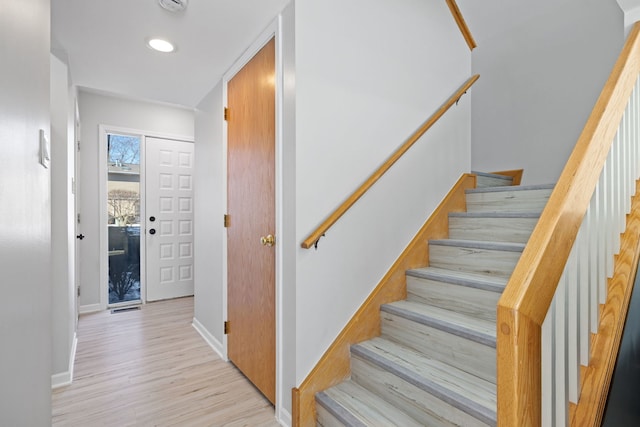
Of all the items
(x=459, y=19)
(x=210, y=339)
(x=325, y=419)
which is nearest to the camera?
(x=325, y=419)

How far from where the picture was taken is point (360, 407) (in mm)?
1619

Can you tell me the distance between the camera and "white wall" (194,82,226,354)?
2.80 m

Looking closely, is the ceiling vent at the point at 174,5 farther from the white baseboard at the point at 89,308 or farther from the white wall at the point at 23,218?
the white baseboard at the point at 89,308

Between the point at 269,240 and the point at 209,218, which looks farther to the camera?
the point at 209,218

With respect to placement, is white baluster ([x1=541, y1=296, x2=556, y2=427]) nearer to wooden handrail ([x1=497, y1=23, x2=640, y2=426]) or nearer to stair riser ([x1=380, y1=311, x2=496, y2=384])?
wooden handrail ([x1=497, y1=23, x2=640, y2=426])

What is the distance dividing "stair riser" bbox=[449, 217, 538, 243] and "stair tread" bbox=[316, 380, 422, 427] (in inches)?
50.1

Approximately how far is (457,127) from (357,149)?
1129 mm

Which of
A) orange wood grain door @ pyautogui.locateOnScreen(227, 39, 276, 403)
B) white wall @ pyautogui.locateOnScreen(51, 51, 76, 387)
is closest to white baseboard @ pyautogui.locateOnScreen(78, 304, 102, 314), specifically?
white wall @ pyautogui.locateOnScreen(51, 51, 76, 387)

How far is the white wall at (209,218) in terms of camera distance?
280 cm

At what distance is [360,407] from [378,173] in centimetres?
123

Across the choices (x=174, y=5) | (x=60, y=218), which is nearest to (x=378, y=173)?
(x=174, y=5)

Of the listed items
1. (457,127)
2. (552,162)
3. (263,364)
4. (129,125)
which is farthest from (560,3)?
(129,125)

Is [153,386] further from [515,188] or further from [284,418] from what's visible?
[515,188]

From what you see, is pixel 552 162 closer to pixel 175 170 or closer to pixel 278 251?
pixel 278 251
